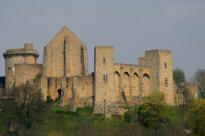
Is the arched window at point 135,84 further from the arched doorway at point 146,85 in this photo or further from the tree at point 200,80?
the tree at point 200,80

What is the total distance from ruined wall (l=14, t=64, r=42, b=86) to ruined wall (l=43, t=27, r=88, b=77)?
1383 mm

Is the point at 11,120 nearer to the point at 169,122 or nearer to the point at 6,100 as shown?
the point at 6,100

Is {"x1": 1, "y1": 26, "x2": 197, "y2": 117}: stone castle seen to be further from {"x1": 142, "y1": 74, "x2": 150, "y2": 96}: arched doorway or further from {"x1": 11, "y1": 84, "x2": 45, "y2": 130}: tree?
Answer: {"x1": 11, "y1": 84, "x2": 45, "y2": 130}: tree

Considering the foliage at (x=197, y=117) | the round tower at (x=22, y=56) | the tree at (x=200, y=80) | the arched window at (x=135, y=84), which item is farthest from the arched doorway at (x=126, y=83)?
the round tower at (x=22, y=56)

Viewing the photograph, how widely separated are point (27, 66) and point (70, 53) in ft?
20.7

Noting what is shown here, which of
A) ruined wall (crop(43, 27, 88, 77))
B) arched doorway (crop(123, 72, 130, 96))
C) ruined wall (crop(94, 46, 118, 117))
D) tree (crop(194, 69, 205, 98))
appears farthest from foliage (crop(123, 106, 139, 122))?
tree (crop(194, 69, 205, 98))

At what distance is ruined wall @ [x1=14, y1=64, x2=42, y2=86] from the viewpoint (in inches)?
3255

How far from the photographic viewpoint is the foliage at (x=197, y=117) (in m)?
69.2

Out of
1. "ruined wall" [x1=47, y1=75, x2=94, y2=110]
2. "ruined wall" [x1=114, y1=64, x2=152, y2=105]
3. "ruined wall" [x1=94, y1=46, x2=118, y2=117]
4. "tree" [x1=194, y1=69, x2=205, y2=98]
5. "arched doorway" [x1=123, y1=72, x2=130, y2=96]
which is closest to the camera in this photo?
"ruined wall" [x1=94, y1=46, x2=118, y2=117]

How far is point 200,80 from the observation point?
9381 centimetres

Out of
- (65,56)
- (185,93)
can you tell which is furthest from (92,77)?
(185,93)

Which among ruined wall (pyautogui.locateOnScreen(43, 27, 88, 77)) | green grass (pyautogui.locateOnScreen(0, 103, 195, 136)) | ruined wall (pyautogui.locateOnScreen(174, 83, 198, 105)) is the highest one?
ruined wall (pyautogui.locateOnScreen(43, 27, 88, 77))

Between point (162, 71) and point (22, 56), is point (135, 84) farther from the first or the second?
point (22, 56)

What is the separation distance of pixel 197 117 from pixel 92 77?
1449 cm
